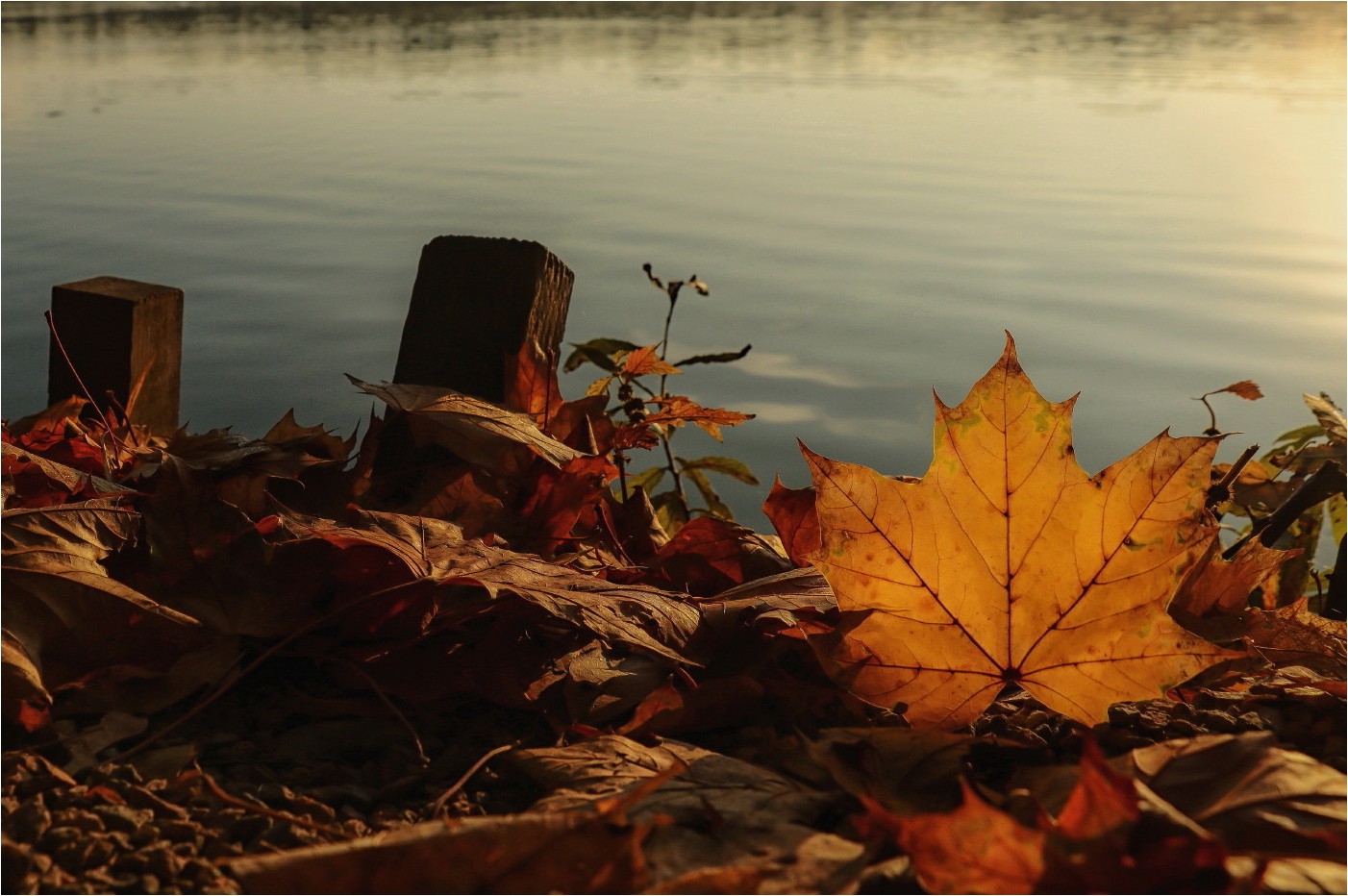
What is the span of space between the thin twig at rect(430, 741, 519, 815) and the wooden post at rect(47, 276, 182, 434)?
145 cm

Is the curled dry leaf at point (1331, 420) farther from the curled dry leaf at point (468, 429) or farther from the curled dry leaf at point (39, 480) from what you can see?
the curled dry leaf at point (39, 480)

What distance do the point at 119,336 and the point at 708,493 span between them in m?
1.26

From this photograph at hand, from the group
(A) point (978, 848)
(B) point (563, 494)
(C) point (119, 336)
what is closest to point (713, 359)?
(B) point (563, 494)

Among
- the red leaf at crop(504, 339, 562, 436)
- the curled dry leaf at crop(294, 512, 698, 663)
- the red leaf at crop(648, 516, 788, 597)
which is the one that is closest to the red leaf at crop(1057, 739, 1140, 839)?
the curled dry leaf at crop(294, 512, 698, 663)

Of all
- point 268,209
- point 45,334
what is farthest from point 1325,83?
point 45,334

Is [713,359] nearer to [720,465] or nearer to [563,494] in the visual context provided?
[720,465]

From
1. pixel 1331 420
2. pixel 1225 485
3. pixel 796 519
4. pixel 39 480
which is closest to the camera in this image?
pixel 39 480

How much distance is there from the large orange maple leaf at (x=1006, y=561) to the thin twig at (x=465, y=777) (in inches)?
12.4

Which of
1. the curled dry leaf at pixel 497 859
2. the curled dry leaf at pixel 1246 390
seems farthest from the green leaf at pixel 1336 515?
the curled dry leaf at pixel 497 859

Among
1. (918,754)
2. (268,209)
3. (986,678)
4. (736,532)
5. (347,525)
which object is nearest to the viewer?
(918,754)

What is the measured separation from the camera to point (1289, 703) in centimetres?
124

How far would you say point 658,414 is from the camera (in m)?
1.75

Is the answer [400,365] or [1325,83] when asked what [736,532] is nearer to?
[400,365]

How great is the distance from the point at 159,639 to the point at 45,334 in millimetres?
4523
